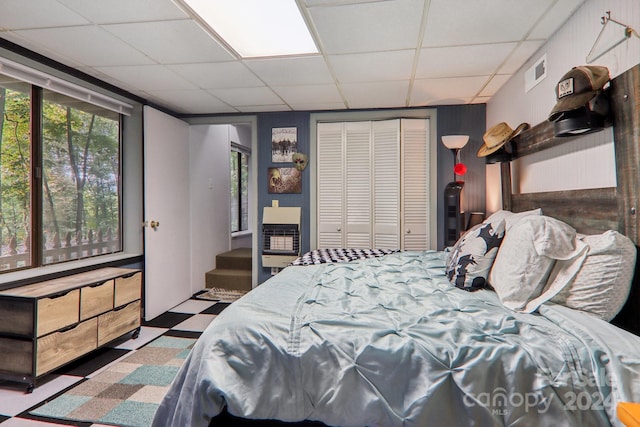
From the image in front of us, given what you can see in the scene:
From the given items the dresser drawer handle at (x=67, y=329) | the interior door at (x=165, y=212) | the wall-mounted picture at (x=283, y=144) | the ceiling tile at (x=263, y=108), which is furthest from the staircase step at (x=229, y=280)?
the dresser drawer handle at (x=67, y=329)

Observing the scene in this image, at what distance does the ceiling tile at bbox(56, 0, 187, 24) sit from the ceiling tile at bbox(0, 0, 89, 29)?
5 cm

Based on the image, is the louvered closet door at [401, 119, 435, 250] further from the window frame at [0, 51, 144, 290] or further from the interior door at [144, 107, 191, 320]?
the window frame at [0, 51, 144, 290]

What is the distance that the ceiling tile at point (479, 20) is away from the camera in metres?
2.00

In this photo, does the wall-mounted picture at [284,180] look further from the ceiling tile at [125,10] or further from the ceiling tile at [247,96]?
the ceiling tile at [125,10]

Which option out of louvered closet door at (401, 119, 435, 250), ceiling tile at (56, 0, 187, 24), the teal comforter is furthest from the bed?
louvered closet door at (401, 119, 435, 250)

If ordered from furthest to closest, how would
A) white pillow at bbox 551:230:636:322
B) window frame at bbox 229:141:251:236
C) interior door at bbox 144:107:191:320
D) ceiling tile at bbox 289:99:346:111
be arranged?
window frame at bbox 229:141:251:236 < ceiling tile at bbox 289:99:346:111 < interior door at bbox 144:107:191:320 < white pillow at bbox 551:230:636:322

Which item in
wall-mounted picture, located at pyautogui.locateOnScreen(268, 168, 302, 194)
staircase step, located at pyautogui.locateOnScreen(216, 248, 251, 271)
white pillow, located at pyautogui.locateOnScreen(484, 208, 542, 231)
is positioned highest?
wall-mounted picture, located at pyautogui.locateOnScreen(268, 168, 302, 194)

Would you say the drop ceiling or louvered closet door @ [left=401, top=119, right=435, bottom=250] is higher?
the drop ceiling

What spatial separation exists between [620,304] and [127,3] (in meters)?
2.87

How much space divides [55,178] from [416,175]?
3602 mm

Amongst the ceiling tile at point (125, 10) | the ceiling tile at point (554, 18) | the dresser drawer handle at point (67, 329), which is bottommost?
the dresser drawer handle at point (67, 329)

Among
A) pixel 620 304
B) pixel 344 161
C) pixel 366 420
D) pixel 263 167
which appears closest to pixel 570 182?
pixel 620 304

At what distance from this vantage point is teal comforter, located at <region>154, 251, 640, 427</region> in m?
1.14

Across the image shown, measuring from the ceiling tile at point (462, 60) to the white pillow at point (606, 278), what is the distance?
68.4 inches
